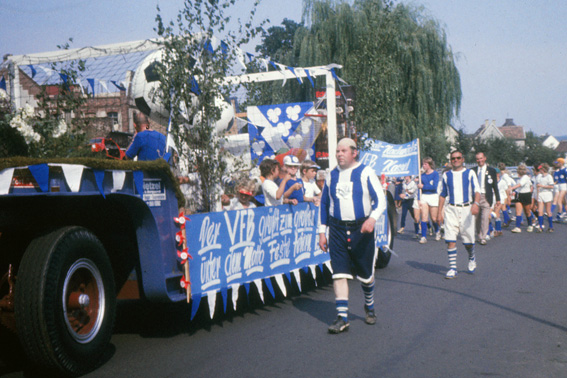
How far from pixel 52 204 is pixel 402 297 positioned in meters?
4.69

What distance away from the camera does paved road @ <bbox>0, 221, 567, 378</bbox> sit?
495 cm

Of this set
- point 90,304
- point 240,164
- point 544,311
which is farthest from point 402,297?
point 90,304

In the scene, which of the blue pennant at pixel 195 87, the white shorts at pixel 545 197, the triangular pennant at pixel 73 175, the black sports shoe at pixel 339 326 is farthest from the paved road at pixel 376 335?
the white shorts at pixel 545 197

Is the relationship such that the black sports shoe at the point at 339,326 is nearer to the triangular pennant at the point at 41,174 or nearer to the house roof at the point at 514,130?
the triangular pennant at the point at 41,174

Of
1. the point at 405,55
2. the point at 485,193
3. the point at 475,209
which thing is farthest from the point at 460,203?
the point at 405,55

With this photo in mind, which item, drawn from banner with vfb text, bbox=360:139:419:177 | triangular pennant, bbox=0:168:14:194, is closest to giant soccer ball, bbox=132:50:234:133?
triangular pennant, bbox=0:168:14:194

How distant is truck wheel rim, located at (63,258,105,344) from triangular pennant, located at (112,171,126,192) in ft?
1.92

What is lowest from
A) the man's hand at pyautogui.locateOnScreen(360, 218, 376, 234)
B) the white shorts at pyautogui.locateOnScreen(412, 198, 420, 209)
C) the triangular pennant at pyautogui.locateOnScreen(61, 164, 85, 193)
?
the white shorts at pyautogui.locateOnScreen(412, 198, 420, 209)

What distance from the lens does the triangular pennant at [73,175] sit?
4.31 metres

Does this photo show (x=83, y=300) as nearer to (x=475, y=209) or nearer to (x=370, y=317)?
(x=370, y=317)

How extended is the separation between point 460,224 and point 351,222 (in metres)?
4.34

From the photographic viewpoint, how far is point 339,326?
6.18 m

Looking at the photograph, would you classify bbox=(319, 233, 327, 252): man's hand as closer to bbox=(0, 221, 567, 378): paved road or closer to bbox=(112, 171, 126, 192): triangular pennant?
bbox=(0, 221, 567, 378): paved road

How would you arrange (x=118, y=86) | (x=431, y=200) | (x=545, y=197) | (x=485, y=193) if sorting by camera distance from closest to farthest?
1. (x=118, y=86)
2. (x=485, y=193)
3. (x=431, y=200)
4. (x=545, y=197)
